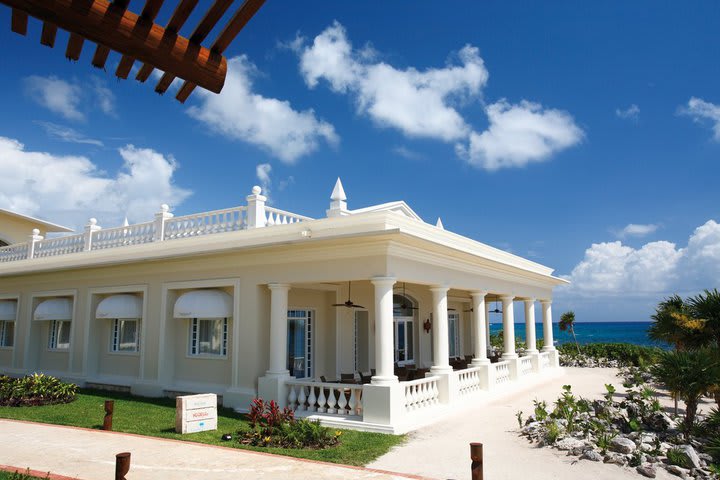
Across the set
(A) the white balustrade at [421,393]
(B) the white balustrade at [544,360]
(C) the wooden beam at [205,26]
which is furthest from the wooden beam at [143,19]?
(B) the white balustrade at [544,360]

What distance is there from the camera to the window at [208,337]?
14984 millimetres

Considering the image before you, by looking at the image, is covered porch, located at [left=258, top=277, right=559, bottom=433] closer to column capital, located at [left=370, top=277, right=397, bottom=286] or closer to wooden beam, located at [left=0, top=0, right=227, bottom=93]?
column capital, located at [left=370, top=277, right=397, bottom=286]

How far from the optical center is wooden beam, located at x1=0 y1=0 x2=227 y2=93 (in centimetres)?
187

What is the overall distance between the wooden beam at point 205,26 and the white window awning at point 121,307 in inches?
623

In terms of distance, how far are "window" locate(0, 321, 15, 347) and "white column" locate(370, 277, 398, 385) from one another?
1777cm

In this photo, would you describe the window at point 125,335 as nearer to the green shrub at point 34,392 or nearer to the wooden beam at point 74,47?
the green shrub at point 34,392

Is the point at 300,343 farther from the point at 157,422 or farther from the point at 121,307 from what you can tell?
the point at 121,307

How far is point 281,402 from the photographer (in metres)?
12.9

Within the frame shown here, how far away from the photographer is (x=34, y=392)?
1457 centimetres

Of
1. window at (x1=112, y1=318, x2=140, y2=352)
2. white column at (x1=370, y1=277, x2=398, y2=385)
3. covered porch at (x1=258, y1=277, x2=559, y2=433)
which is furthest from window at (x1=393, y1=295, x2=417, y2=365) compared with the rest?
window at (x1=112, y1=318, x2=140, y2=352)

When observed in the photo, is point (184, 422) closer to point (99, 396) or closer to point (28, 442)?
point (28, 442)

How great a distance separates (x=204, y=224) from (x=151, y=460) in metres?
7.92

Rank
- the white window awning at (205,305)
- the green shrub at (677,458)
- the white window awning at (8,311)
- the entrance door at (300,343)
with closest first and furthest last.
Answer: the green shrub at (677,458)
the white window awning at (205,305)
the entrance door at (300,343)
the white window awning at (8,311)

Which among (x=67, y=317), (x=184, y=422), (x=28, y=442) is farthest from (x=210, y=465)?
(x=67, y=317)
